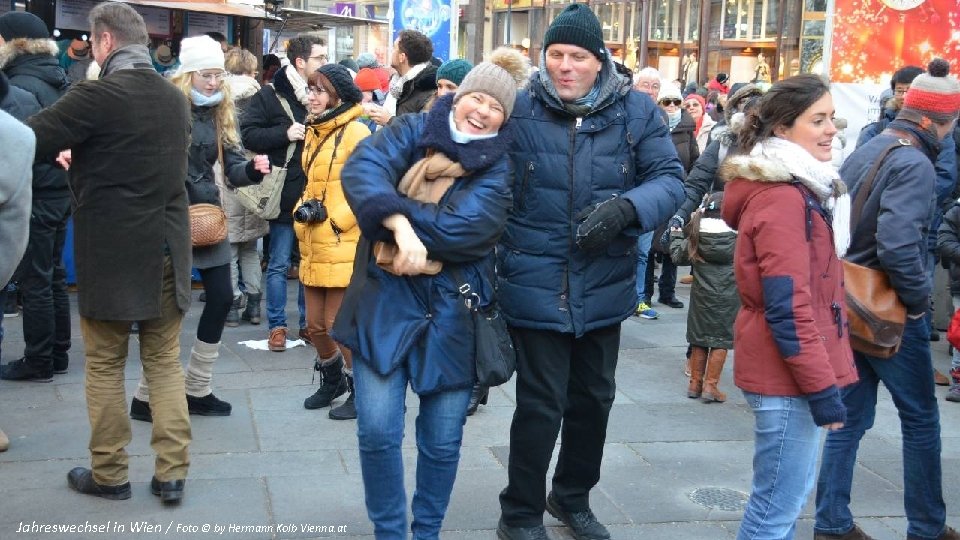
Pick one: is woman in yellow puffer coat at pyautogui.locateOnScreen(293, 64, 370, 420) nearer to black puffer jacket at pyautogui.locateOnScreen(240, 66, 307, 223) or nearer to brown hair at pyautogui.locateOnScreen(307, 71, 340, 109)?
brown hair at pyautogui.locateOnScreen(307, 71, 340, 109)

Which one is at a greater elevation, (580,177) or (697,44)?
(697,44)

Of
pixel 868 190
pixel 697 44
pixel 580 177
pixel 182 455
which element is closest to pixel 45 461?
pixel 182 455

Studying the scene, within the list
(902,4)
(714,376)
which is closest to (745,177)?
(714,376)


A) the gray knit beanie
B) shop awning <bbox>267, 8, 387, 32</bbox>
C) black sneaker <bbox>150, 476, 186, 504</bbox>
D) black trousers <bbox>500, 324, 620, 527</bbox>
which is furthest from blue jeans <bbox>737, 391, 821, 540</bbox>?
shop awning <bbox>267, 8, 387, 32</bbox>

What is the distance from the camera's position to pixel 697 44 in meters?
29.4

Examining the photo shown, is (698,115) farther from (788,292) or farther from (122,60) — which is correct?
(788,292)

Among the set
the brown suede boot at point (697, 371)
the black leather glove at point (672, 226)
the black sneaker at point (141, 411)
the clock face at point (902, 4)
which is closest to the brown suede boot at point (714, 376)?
the brown suede boot at point (697, 371)

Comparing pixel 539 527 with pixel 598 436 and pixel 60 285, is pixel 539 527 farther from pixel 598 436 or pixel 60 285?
pixel 60 285

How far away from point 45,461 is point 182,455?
3.09 ft

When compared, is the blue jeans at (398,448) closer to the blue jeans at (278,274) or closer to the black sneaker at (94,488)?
the black sneaker at (94,488)

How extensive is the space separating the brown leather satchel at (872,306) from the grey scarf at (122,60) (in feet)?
9.47

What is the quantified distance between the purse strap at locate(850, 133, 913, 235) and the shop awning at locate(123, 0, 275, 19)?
813cm

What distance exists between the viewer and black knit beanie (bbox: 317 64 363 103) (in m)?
6.02

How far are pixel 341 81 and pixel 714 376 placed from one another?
2.80m
